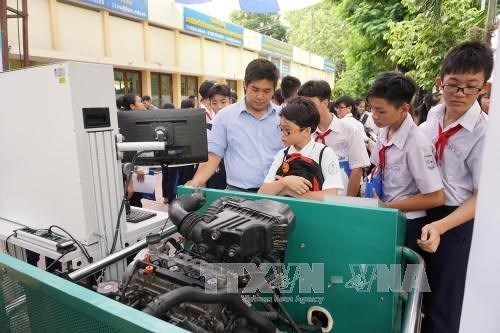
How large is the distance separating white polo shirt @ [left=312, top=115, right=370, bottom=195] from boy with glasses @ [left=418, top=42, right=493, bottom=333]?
901mm

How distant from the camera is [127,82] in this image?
10.9 m

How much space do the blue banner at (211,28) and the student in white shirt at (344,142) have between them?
1095cm

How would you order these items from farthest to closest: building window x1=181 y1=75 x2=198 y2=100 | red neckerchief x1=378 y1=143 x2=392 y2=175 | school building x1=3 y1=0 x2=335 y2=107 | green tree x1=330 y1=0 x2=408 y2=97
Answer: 1. building window x1=181 y1=75 x2=198 y2=100
2. school building x1=3 y1=0 x2=335 y2=107
3. green tree x1=330 y1=0 x2=408 y2=97
4. red neckerchief x1=378 y1=143 x2=392 y2=175

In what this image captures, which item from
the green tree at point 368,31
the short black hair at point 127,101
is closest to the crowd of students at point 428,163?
the short black hair at point 127,101

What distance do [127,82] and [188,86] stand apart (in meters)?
3.10

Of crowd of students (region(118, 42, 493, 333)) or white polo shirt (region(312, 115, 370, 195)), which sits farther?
white polo shirt (region(312, 115, 370, 195))

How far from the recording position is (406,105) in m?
1.89

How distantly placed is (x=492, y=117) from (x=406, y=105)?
1173 millimetres

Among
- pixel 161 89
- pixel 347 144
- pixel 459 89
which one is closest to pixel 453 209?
pixel 459 89

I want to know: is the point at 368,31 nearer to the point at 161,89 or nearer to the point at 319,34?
the point at 161,89

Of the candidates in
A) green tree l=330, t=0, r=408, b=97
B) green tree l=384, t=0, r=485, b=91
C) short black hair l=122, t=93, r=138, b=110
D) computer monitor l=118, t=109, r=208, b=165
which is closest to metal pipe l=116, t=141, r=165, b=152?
computer monitor l=118, t=109, r=208, b=165

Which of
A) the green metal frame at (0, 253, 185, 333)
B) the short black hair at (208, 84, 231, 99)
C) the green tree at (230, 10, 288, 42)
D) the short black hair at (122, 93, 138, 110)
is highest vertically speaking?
the green tree at (230, 10, 288, 42)

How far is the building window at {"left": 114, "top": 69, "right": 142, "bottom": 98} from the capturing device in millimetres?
10508

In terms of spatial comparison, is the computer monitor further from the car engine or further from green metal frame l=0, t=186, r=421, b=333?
the car engine
